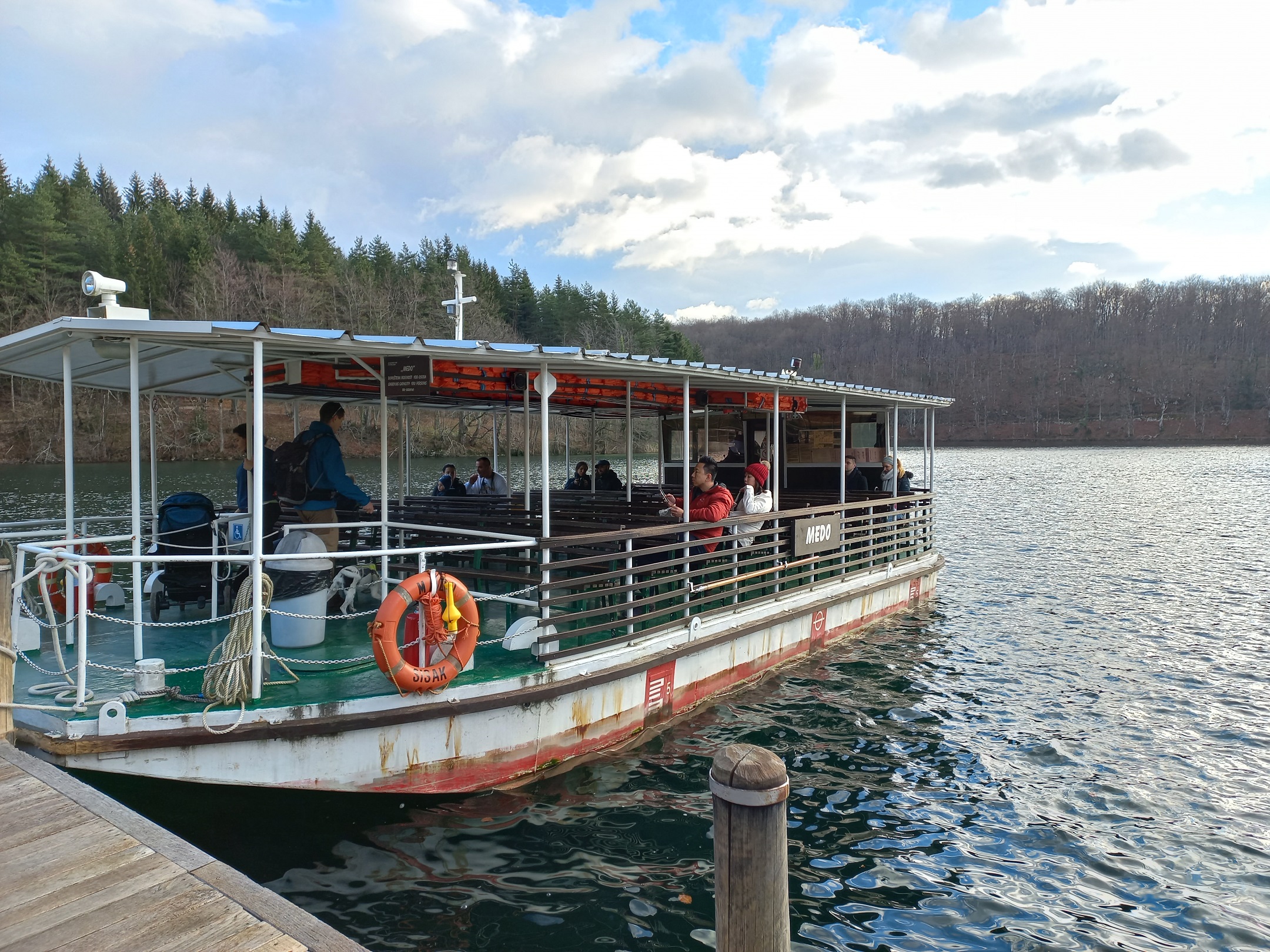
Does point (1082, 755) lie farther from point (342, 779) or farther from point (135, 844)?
point (135, 844)

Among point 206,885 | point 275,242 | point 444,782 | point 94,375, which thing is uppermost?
point 275,242

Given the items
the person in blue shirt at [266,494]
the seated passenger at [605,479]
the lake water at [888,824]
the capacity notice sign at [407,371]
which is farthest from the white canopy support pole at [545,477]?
the seated passenger at [605,479]

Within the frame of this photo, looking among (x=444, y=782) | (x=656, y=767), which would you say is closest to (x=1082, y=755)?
(x=656, y=767)

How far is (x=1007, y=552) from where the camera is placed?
21.6 meters

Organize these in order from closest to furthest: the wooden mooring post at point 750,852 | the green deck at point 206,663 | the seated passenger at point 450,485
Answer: the wooden mooring post at point 750,852 < the green deck at point 206,663 < the seated passenger at point 450,485

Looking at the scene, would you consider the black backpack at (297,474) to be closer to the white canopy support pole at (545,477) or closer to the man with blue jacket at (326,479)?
the man with blue jacket at (326,479)

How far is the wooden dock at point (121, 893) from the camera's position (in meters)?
2.94

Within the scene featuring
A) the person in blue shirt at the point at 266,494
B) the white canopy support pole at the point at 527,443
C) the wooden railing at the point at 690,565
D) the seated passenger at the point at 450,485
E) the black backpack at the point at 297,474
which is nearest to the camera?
the wooden railing at the point at 690,565

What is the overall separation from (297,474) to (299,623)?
1400mm

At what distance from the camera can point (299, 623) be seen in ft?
22.0

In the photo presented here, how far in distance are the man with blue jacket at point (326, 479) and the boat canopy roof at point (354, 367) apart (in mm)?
628

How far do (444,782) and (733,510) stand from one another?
5336mm

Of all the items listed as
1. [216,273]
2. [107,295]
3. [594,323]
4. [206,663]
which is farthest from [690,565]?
[594,323]

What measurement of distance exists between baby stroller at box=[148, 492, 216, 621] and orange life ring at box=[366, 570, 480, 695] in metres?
3.09
